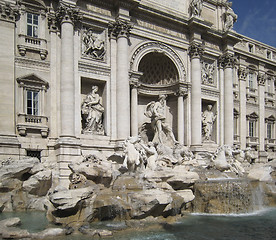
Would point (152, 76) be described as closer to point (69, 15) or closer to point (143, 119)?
point (143, 119)

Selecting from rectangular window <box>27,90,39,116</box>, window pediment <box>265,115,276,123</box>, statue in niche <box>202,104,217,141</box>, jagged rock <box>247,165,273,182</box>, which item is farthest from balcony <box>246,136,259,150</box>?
rectangular window <box>27,90,39,116</box>

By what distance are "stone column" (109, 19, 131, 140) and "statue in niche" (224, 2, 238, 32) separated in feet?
30.1

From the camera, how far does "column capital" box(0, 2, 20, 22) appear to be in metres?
15.8

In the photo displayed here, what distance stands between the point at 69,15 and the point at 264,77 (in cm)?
1916

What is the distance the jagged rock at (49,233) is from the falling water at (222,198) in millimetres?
6531

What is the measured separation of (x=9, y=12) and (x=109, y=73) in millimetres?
6283

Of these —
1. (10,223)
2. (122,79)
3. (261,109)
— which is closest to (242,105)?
(261,109)

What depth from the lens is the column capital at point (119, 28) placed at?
723 inches

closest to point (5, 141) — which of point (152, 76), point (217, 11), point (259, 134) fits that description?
point (152, 76)

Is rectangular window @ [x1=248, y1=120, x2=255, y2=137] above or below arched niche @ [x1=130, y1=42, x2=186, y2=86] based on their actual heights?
below

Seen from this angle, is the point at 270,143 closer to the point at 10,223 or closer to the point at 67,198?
the point at 67,198

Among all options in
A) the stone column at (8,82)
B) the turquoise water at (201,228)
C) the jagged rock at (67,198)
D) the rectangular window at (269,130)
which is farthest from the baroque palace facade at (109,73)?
the turquoise water at (201,228)

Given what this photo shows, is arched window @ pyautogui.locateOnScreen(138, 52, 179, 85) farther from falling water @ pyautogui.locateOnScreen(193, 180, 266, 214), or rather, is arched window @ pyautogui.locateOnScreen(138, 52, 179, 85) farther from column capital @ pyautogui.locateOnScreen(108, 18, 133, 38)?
falling water @ pyautogui.locateOnScreen(193, 180, 266, 214)

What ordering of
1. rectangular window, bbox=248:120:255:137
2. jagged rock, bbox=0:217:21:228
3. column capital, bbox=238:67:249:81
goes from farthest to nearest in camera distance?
1. rectangular window, bbox=248:120:255:137
2. column capital, bbox=238:67:249:81
3. jagged rock, bbox=0:217:21:228
